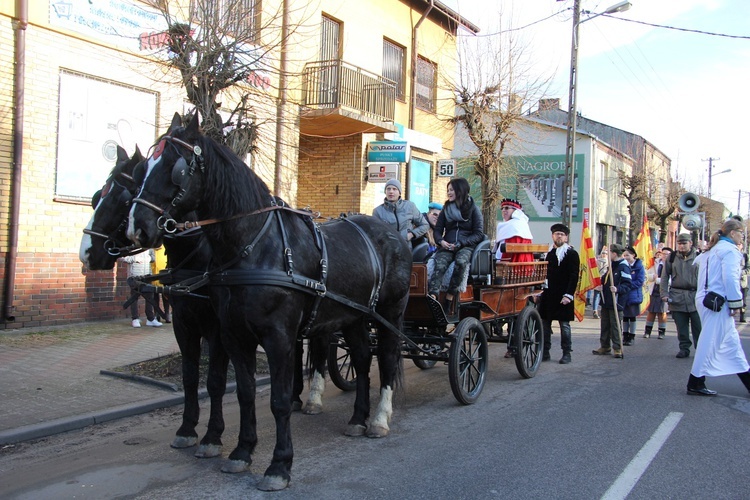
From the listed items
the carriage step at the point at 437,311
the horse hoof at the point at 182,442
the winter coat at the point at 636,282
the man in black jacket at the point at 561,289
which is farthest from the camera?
the winter coat at the point at 636,282

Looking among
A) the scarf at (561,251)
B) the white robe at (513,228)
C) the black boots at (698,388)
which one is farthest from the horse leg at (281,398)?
the scarf at (561,251)

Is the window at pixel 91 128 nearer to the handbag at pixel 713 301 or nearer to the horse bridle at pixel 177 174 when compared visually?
the horse bridle at pixel 177 174

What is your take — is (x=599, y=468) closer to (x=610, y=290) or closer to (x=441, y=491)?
(x=441, y=491)

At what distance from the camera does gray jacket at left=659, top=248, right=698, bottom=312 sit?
32.5 feet

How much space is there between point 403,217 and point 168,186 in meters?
3.62

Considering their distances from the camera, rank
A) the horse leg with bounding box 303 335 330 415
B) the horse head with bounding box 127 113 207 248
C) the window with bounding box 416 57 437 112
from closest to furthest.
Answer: the horse head with bounding box 127 113 207 248
the horse leg with bounding box 303 335 330 415
the window with bounding box 416 57 437 112

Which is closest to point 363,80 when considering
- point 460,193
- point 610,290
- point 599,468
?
point 610,290

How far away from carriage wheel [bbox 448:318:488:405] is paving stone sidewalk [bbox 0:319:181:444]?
2.91 meters

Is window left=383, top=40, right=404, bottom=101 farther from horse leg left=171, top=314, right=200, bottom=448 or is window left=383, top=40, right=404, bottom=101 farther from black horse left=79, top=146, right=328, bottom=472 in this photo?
horse leg left=171, top=314, right=200, bottom=448

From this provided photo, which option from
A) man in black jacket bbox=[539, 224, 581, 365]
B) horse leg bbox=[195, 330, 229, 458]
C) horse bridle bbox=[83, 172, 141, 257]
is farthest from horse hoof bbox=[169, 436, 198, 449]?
man in black jacket bbox=[539, 224, 581, 365]

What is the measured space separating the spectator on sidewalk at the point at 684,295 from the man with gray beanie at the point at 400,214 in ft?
16.9

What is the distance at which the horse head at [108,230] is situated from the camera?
4.32 m

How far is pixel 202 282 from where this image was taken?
14.0ft

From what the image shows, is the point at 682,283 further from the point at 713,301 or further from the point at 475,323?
the point at 475,323
